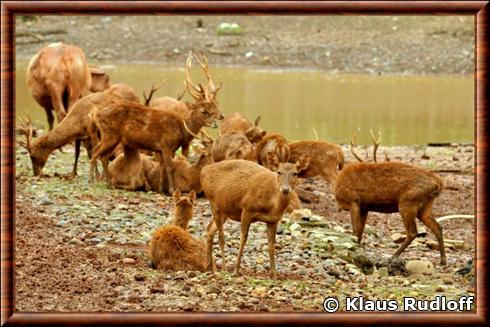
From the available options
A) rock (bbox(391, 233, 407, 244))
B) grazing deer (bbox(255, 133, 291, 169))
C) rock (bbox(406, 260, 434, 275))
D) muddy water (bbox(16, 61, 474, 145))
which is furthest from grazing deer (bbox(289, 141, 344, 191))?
muddy water (bbox(16, 61, 474, 145))

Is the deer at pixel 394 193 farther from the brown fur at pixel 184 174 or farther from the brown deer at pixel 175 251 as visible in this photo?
the brown fur at pixel 184 174

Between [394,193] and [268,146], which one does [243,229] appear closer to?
Answer: [394,193]

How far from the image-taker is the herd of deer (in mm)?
9211

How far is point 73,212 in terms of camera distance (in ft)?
36.2

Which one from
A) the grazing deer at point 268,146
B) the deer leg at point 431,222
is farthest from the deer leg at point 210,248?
the grazing deer at point 268,146

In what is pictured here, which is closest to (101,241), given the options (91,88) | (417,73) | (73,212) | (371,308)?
(73,212)

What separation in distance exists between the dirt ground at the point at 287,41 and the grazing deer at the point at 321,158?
18.7 metres

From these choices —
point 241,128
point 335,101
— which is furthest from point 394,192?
point 335,101

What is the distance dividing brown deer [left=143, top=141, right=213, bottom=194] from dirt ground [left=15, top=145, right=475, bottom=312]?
1.43ft

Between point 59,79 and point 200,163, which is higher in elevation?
point 59,79

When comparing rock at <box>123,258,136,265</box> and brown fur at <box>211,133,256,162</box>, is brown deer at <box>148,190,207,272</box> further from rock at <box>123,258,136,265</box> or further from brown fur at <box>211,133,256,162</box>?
brown fur at <box>211,133,256,162</box>

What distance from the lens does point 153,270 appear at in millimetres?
9164

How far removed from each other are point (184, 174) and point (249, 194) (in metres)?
4.32

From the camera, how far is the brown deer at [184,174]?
13.4m
